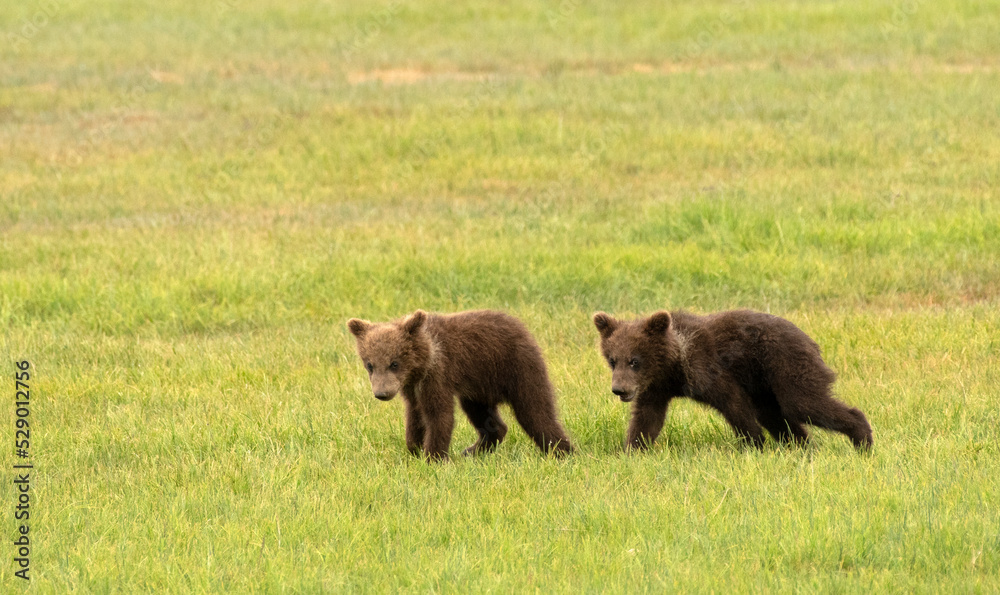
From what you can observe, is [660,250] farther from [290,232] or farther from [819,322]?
[290,232]

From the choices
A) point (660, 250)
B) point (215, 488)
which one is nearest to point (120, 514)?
point (215, 488)

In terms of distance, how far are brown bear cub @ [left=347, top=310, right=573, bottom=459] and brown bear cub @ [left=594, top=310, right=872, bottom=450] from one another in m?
0.55

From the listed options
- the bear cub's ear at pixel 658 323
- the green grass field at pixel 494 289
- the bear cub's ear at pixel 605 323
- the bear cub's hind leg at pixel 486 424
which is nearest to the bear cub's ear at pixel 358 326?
the green grass field at pixel 494 289

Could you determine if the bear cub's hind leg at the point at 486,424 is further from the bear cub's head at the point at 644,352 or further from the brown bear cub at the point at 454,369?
the bear cub's head at the point at 644,352

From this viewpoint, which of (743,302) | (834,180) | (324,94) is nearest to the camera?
(743,302)

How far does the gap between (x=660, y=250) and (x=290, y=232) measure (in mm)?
5307

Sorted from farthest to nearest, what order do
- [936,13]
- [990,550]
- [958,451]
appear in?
[936,13] → [958,451] → [990,550]

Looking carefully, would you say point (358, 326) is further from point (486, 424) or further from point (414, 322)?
point (486, 424)

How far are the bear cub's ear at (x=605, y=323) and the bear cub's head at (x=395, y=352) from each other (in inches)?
47.1

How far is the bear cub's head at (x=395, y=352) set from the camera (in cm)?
697

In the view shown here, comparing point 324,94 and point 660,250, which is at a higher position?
point 324,94

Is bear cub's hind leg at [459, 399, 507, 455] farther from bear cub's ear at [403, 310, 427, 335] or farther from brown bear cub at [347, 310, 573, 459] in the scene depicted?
bear cub's ear at [403, 310, 427, 335]

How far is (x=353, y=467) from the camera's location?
7133 millimetres

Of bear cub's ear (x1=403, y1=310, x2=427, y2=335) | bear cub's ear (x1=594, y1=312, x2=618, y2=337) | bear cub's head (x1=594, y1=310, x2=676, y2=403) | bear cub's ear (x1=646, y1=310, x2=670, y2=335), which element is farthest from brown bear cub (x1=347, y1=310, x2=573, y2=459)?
bear cub's ear (x1=646, y1=310, x2=670, y2=335)
